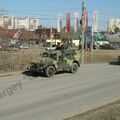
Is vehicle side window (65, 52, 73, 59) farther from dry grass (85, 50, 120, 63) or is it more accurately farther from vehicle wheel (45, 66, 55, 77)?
dry grass (85, 50, 120, 63)

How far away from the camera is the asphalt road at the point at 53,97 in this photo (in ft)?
40.3

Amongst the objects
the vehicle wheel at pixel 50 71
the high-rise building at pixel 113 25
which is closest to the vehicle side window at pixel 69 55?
the vehicle wheel at pixel 50 71

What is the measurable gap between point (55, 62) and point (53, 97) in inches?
359

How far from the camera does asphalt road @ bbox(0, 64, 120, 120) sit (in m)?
12.3

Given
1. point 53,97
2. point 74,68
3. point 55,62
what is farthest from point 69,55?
point 53,97

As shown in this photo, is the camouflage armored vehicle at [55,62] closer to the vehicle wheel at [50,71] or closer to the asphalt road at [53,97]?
the vehicle wheel at [50,71]

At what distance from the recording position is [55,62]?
80.7ft

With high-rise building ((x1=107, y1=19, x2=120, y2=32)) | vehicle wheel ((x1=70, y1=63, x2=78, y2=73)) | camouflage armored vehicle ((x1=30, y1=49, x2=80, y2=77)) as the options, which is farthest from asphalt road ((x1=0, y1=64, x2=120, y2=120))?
high-rise building ((x1=107, y1=19, x2=120, y2=32))

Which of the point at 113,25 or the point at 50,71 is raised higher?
the point at 113,25

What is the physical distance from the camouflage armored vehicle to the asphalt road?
1.60 metres

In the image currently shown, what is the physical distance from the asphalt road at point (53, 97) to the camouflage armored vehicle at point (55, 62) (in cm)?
160

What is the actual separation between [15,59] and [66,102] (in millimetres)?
14209

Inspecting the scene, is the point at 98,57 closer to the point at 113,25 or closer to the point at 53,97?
the point at 53,97

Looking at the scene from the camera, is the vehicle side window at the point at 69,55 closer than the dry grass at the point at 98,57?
Yes
